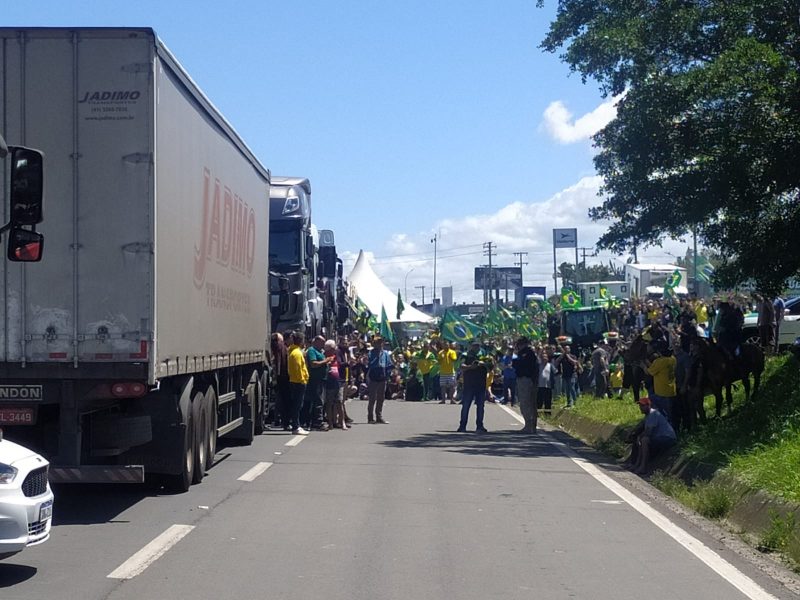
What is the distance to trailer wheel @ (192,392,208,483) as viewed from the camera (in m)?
13.5

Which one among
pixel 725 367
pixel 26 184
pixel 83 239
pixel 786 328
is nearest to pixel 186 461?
pixel 83 239

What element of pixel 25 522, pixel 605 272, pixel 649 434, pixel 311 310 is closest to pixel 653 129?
pixel 649 434

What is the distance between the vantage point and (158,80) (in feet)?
36.3

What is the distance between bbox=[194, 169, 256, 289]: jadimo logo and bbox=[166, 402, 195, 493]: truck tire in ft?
4.81

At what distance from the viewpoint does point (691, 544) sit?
10531 mm

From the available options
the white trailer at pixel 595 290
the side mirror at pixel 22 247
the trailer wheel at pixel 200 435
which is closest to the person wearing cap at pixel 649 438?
the trailer wheel at pixel 200 435

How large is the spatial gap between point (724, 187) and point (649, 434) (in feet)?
16.5

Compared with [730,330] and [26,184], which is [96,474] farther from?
[730,330]

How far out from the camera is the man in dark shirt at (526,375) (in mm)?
23547

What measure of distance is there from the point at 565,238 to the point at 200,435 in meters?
102

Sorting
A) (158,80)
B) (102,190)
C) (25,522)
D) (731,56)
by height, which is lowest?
(25,522)

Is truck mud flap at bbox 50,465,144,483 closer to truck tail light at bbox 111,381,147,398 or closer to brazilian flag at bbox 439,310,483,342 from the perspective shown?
truck tail light at bbox 111,381,147,398

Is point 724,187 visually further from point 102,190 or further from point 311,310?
point 102,190

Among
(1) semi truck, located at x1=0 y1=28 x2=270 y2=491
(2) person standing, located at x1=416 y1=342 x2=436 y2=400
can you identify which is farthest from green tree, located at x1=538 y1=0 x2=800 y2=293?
(2) person standing, located at x1=416 y1=342 x2=436 y2=400
